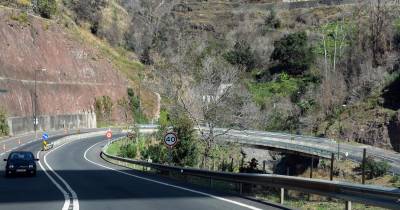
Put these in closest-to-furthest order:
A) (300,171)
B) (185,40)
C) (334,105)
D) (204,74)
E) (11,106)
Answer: (204,74), (300,171), (11,106), (334,105), (185,40)

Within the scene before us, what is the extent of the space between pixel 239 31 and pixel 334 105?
58009 millimetres

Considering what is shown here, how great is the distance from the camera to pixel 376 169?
44.9m

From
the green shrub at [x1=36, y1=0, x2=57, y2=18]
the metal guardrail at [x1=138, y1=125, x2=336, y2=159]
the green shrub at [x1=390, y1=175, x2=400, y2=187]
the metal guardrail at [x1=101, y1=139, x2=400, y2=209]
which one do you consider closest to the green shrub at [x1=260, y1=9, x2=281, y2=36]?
the green shrub at [x1=36, y1=0, x2=57, y2=18]

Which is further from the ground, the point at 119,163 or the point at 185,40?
the point at 185,40

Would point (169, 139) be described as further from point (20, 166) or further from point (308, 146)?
point (308, 146)

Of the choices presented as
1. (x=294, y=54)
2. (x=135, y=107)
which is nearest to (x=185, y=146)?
(x=135, y=107)

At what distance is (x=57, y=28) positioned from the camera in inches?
3450

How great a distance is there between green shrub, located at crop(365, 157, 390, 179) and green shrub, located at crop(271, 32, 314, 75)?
5187 centimetres

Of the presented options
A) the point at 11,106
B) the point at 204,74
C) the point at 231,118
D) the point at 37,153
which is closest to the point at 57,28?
the point at 11,106

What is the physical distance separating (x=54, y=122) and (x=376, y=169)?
154ft

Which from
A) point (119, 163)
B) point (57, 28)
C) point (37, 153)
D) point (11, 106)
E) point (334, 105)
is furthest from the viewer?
point (57, 28)

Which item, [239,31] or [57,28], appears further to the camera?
[239,31]

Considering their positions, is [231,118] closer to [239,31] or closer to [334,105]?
[334,105]

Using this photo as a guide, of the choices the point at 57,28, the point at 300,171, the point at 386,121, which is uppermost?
the point at 57,28
